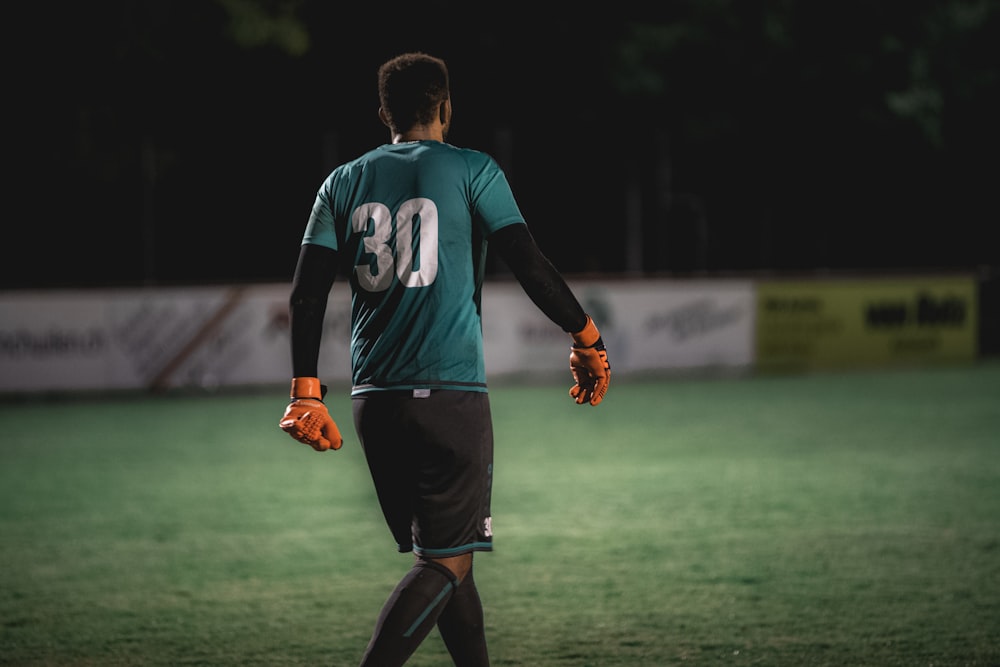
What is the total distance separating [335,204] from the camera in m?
4.10

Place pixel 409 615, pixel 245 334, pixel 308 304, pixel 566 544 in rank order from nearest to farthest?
pixel 409 615, pixel 308 304, pixel 566 544, pixel 245 334

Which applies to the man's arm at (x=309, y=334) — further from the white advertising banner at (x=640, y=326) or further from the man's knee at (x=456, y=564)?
the white advertising banner at (x=640, y=326)

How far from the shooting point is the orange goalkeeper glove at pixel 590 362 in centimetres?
417

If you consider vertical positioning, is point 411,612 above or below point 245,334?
below

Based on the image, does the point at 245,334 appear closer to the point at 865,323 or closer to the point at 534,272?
the point at 865,323

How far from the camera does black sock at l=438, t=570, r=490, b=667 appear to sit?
4.15 metres

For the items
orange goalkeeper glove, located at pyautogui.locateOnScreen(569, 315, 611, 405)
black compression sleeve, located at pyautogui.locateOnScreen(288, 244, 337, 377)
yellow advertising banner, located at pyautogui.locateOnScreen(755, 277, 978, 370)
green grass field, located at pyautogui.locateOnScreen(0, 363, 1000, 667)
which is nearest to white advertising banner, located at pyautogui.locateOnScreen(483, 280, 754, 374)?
yellow advertising banner, located at pyautogui.locateOnScreen(755, 277, 978, 370)

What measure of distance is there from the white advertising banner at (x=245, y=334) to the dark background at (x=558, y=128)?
4860mm

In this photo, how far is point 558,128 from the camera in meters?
28.4

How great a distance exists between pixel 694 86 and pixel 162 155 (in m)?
12.3

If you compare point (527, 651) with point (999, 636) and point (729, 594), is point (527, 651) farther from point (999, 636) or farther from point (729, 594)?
point (999, 636)

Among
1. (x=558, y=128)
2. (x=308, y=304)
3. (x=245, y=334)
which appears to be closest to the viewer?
(x=308, y=304)

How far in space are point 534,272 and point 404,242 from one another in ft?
1.23

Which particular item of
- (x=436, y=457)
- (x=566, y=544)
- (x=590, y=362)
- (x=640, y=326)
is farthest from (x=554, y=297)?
(x=640, y=326)
